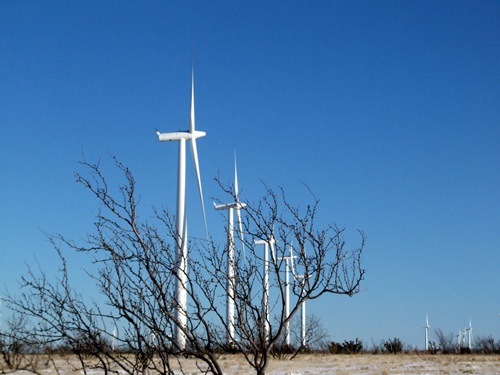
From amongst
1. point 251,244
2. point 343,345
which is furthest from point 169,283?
point 343,345

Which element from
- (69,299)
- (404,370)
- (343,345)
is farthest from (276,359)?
(69,299)

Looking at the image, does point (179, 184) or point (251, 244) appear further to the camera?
point (179, 184)

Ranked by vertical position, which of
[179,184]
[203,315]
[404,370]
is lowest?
[404,370]

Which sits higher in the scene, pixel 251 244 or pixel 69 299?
pixel 251 244

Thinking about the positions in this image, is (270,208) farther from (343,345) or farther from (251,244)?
(343,345)

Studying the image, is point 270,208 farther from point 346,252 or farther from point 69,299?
point 69,299

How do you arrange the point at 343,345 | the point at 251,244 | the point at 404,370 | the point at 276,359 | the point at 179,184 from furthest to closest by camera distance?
the point at 343,345
the point at 179,184
the point at 276,359
the point at 404,370
the point at 251,244

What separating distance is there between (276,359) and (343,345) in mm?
12514

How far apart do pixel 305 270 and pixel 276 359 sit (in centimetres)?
1999

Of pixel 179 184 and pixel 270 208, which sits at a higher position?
pixel 179 184

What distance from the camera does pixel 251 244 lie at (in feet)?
44.5

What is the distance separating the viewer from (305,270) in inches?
507

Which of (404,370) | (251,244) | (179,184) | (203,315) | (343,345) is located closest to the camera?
(203,315)

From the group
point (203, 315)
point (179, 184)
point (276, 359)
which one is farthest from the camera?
point (179, 184)
